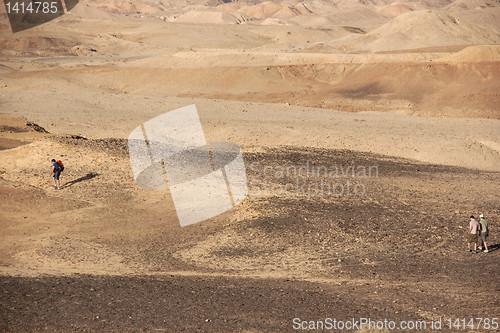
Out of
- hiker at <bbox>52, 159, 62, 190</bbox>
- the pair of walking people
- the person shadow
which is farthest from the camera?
the person shadow

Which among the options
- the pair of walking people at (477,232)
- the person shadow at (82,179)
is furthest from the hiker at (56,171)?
the pair of walking people at (477,232)

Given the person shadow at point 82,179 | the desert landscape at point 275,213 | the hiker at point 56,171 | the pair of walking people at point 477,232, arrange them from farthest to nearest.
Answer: the person shadow at point 82,179 < the hiker at point 56,171 < the pair of walking people at point 477,232 < the desert landscape at point 275,213

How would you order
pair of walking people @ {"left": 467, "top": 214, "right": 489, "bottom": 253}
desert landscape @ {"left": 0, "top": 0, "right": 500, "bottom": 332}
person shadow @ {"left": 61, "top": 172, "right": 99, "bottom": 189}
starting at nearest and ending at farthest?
desert landscape @ {"left": 0, "top": 0, "right": 500, "bottom": 332} < pair of walking people @ {"left": 467, "top": 214, "right": 489, "bottom": 253} < person shadow @ {"left": 61, "top": 172, "right": 99, "bottom": 189}

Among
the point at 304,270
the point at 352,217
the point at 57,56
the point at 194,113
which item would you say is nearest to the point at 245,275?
the point at 304,270

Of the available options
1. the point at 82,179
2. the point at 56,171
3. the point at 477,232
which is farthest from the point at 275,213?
the point at 56,171

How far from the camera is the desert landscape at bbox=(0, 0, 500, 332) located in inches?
407

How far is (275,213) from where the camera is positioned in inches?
632

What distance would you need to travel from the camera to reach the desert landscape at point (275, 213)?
10.3 m

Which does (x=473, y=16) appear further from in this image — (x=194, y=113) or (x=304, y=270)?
(x=304, y=270)

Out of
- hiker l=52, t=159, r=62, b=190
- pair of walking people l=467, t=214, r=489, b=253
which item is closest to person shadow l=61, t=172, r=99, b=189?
hiker l=52, t=159, r=62, b=190

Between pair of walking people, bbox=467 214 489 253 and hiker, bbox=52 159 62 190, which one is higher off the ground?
hiker, bbox=52 159 62 190

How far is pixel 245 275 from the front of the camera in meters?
12.4

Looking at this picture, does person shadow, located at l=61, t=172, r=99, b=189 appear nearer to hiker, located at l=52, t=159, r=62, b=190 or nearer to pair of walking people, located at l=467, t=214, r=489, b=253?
hiker, located at l=52, t=159, r=62, b=190

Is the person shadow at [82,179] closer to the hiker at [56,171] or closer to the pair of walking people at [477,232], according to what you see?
the hiker at [56,171]
